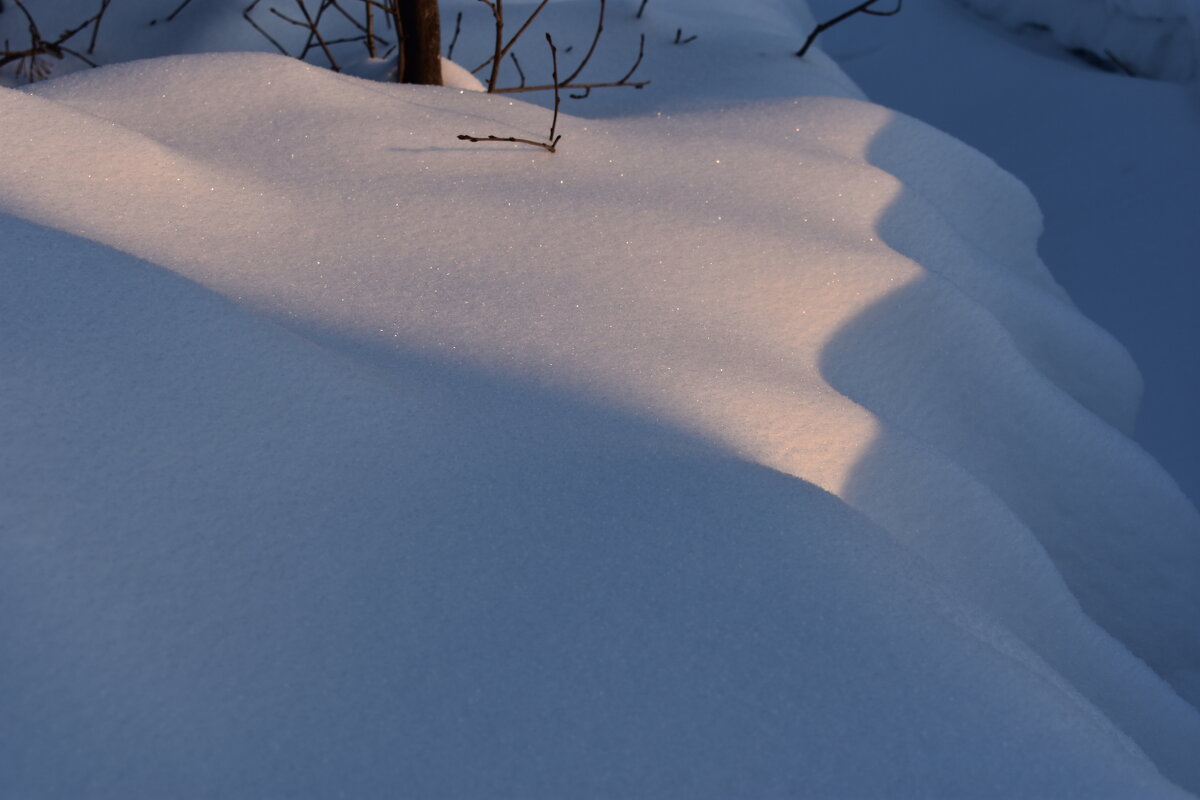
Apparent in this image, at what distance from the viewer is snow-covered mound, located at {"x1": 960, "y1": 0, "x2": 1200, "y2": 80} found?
412cm

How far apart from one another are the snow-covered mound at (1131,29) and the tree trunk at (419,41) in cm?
314

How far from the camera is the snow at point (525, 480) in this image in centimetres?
94

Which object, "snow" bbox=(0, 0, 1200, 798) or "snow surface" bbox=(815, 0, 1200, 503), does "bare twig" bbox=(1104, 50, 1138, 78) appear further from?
"snow" bbox=(0, 0, 1200, 798)

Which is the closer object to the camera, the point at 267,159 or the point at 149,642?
the point at 149,642

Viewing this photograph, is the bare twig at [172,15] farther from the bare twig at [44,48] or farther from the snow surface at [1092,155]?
the snow surface at [1092,155]

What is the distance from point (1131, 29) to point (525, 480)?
13.9 ft

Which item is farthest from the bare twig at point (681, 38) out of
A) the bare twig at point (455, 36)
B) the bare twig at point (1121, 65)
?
the bare twig at point (1121, 65)

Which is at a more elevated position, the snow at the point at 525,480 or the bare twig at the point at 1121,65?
the bare twig at the point at 1121,65

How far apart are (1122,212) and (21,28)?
4.25 meters

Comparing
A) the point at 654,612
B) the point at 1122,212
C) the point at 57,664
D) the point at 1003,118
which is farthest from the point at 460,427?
the point at 1003,118

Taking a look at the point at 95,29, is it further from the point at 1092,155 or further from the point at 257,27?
the point at 1092,155

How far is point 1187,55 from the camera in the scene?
4.12m

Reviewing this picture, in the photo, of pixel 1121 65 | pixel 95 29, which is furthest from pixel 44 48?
pixel 1121 65

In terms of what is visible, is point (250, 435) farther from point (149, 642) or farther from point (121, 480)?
point (149, 642)
